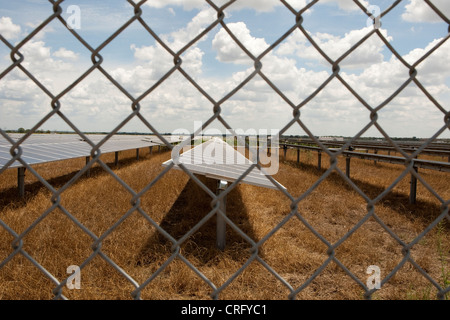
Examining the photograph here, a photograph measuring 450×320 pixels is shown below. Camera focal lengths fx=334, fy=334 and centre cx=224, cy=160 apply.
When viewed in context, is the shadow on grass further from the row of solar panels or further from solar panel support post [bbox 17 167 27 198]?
solar panel support post [bbox 17 167 27 198]

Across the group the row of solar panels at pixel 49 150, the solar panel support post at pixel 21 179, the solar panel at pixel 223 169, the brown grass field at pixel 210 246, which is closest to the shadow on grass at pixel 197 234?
the brown grass field at pixel 210 246

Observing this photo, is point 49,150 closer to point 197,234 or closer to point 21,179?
point 21,179

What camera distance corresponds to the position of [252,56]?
853 mm

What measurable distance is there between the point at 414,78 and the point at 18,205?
6.06 meters

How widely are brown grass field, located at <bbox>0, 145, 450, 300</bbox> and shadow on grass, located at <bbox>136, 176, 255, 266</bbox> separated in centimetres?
1

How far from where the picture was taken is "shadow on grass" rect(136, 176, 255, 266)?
3.55m

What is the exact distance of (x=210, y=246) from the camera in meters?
3.87

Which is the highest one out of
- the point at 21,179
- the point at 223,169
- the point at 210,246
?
the point at 223,169

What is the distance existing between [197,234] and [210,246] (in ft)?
1.26

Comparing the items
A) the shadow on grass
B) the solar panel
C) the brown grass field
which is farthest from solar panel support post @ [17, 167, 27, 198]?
the solar panel

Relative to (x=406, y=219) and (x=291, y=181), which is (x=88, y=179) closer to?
(x=291, y=181)

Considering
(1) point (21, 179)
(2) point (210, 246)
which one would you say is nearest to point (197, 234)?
(2) point (210, 246)

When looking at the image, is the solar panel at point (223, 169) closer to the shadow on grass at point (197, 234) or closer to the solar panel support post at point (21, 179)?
the shadow on grass at point (197, 234)
